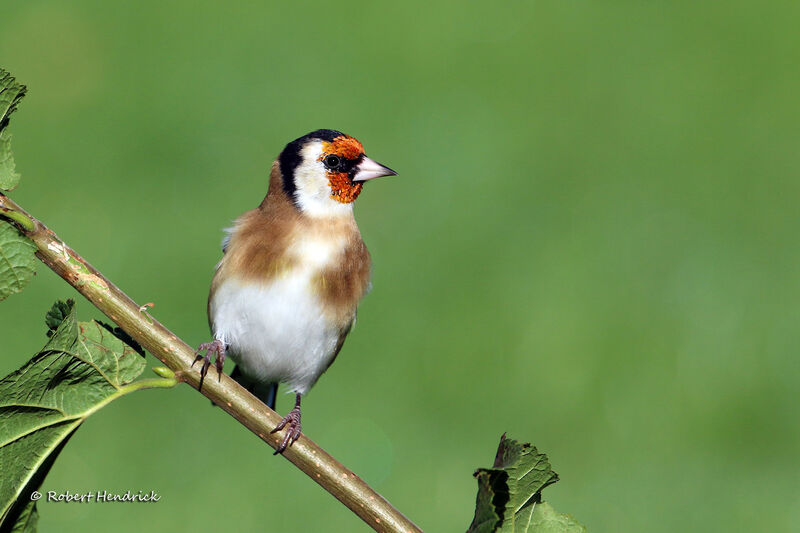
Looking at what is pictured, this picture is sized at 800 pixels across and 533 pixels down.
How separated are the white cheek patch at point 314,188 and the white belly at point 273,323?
215 mm

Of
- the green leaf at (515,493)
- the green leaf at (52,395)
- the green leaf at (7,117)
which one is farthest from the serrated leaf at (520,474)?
the green leaf at (7,117)

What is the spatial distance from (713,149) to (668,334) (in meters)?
2.27

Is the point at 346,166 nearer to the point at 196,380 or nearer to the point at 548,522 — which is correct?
the point at 196,380

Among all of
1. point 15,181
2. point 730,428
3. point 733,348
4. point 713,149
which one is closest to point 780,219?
point 713,149

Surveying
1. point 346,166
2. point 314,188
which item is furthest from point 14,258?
point 314,188

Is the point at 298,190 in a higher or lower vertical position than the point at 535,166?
lower

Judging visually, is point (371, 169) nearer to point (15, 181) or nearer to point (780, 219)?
point (15, 181)

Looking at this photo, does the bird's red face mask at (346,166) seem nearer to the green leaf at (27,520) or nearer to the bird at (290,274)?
the bird at (290,274)

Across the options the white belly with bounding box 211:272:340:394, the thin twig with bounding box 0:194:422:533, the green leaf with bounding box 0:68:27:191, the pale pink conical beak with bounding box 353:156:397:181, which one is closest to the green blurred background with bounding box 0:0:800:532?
the white belly with bounding box 211:272:340:394

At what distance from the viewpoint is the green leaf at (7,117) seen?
4.86 feet

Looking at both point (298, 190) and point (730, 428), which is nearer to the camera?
point (298, 190)

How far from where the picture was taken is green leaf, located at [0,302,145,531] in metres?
1.47

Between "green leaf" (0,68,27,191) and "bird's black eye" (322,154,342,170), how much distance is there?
1.28m

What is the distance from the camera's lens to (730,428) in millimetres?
6207
